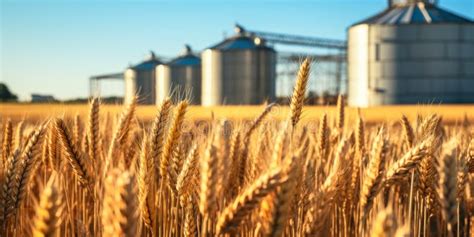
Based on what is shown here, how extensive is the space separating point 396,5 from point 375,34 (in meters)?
4.88

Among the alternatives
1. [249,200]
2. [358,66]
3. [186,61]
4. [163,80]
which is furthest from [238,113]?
[186,61]

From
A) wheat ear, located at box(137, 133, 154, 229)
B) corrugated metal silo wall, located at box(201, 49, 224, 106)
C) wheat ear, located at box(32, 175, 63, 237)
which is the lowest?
wheat ear, located at box(137, 133, 154, 229)

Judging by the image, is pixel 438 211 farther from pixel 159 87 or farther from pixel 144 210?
pixel 159 87

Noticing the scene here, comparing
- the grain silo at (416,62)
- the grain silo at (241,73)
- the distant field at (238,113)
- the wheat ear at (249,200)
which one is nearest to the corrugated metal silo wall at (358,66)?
the grain silo at (416,62)

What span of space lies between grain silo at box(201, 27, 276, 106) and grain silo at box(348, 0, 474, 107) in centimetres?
721

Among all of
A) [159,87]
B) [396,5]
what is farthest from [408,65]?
[159,87]

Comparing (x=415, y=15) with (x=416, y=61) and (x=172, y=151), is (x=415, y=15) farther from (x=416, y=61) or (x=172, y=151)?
(x=172, y=151)

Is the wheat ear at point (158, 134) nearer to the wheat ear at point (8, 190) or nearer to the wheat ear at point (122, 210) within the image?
the wheat ear at point (8, 190)

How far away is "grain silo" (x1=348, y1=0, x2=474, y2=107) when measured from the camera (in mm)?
24719

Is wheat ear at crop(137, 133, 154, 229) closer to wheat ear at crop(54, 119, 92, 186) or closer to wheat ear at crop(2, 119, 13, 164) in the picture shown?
wheat ear at crop(54, 119, 92, 186)

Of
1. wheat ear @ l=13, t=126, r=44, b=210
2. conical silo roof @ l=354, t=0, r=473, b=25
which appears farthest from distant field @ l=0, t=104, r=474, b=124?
conical silo roof @ l=354, t=0, r=473, b=25

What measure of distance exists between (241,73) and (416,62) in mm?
10011

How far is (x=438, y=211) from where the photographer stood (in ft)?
8.80

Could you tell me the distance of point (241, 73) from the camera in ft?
101
